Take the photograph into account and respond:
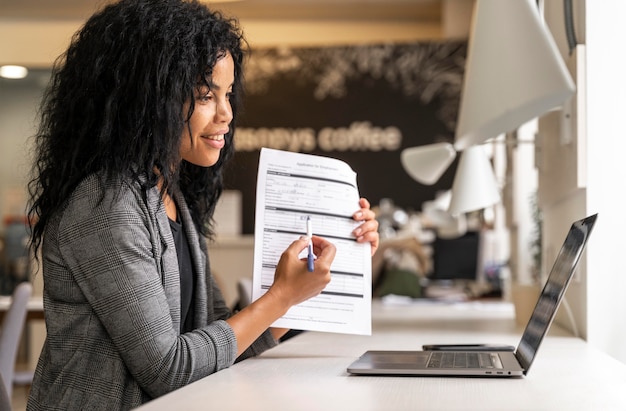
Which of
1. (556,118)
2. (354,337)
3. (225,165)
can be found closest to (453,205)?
(556,118)

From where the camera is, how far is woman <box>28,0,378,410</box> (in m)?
1.37

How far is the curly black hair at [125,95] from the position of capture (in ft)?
4.84

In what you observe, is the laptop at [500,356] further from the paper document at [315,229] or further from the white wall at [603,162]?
the white wall at [603,162]

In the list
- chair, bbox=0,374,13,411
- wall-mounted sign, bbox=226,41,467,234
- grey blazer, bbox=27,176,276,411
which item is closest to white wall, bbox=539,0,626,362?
grey blazer, bbox=27,176,276,411

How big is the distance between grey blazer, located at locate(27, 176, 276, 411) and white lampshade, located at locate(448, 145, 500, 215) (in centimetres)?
143

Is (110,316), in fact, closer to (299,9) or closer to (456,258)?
(456,258)

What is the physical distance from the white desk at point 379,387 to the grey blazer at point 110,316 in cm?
9

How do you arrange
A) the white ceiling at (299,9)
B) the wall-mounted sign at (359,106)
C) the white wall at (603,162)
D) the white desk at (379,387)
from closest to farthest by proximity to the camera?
1. the white desk at (379,387)
2. the white wall at (603,162)
3. the wall-mounted sign at (359,106)
4. the white ceiling at (299,9)

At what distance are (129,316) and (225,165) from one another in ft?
2.05

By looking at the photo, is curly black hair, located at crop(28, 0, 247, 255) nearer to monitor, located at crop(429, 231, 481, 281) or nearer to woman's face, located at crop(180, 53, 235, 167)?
woman's face, located at crop(180, 53, 235, 167)

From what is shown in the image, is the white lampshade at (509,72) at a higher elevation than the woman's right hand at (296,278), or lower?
higher

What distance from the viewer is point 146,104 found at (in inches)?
58.2

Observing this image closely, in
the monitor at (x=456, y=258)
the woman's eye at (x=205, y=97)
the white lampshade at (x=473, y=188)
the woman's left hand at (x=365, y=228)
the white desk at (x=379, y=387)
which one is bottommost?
the white desk at (x=379, y=387)

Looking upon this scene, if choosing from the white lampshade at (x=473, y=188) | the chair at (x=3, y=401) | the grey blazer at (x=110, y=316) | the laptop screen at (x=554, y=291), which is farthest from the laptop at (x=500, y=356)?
the white lampshade at (x=473, y=188)
